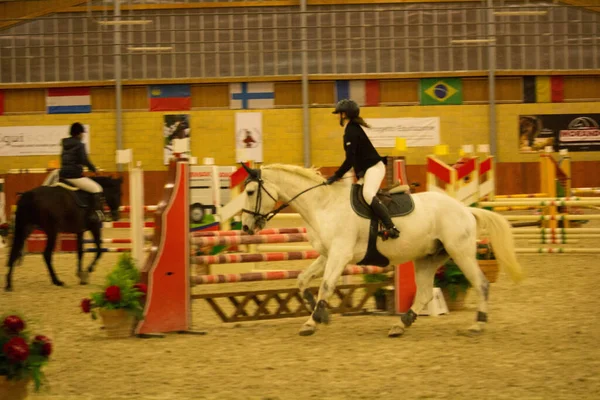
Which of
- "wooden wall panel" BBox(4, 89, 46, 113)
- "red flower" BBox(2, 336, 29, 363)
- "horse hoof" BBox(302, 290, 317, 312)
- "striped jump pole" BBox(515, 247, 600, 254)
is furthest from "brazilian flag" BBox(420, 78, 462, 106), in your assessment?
"red flower" BBox(2, 336, 29, 363)

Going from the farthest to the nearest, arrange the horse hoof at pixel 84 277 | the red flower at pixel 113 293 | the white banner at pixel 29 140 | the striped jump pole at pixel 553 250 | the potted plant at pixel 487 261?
the white banner at pixel 29 140
the striped jump pole at pixel 553 250
the horse hoof at pixel 84 277
the potted plant at pixel 487 261
the red flower at pixel 113 293

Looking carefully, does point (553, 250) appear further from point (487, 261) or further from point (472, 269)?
point (472, 269)

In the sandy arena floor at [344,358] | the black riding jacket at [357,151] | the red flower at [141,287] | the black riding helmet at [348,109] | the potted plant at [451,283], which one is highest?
the black riding helmet at [348,109]

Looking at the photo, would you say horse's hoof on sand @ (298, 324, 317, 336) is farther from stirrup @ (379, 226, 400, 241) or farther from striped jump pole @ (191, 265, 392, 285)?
stirrup @ (379, 226, 400, 241)

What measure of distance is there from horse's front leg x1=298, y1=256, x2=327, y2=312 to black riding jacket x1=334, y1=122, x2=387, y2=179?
0.75 meters

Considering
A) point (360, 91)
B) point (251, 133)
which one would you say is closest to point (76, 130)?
point (251, 133)

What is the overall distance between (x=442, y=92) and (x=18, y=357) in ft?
69.0

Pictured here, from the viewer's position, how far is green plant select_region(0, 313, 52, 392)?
4645 mm

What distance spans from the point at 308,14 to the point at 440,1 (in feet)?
12.0

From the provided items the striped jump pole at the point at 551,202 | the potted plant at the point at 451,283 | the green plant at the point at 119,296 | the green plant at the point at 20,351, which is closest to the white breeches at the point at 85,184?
the green plant at the point at 119,296

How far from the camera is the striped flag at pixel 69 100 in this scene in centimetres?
2452

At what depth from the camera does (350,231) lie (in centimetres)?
703

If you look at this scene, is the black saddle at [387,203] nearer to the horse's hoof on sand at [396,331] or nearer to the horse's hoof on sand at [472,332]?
the horse's hoof on sand at [396,331]

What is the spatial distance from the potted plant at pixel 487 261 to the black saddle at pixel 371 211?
5.68 feet
